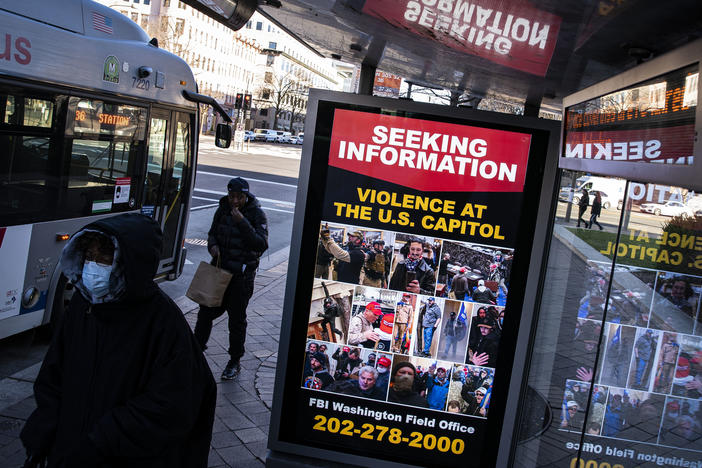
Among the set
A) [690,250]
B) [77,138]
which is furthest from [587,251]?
[77,138]

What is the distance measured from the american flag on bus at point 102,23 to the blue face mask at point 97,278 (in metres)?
5.42

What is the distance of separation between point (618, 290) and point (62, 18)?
588cm

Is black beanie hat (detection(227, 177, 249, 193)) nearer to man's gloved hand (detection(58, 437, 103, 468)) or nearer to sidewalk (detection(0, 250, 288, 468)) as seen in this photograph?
sidewalk (detection(0, 250, 288, 468))

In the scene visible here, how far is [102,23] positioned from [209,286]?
3.50m

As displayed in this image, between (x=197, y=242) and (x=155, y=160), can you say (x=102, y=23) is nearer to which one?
(x=155, y=160)

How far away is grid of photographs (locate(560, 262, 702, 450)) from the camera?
118 inches

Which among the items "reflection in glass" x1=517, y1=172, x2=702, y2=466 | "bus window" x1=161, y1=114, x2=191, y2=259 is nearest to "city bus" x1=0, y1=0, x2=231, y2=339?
"bus window" x1=161, y1=114, x2=191, y2=259

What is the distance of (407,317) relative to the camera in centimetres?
369

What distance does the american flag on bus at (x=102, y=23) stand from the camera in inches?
281

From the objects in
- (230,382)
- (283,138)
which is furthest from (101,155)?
(283,138)

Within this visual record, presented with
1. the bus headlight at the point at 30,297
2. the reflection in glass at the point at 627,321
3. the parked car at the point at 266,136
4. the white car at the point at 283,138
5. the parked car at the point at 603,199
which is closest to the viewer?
the reflection in glass at the point at 627,321

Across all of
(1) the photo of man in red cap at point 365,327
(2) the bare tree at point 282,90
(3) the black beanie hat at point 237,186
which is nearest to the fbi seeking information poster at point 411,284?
(1) the photo of man in red cap at point 365,327

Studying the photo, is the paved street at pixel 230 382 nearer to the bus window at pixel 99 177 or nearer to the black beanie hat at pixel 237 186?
the bus window at pixel 99 177

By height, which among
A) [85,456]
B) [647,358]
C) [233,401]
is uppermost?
[647,358]
